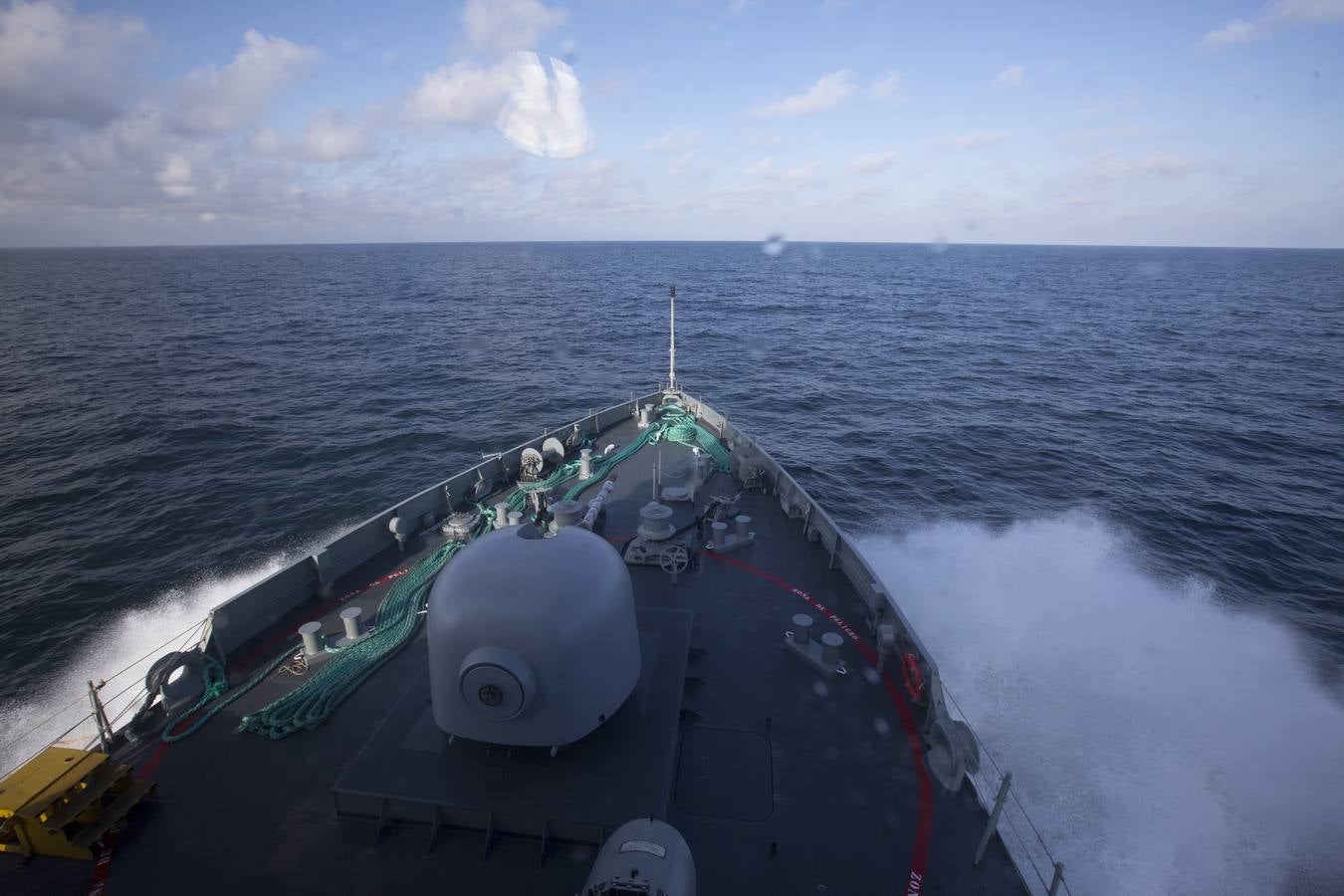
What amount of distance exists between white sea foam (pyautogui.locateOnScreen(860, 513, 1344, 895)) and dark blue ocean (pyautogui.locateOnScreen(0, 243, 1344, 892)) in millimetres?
81

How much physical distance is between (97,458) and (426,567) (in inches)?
1315

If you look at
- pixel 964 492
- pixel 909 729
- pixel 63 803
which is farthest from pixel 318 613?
pixel 964 492

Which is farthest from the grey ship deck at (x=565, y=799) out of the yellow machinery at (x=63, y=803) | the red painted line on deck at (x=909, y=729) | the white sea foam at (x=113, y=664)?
the white sea foam at (x=113, y=664)

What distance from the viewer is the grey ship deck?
797cm

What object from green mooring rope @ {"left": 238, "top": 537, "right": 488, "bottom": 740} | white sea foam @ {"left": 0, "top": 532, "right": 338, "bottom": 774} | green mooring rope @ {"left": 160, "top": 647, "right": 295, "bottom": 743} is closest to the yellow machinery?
green mooring rope @ {"left": 160, "top": 647, "right": 295, "bottom": 743}

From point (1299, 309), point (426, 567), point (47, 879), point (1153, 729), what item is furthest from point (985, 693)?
point (1299, 309)

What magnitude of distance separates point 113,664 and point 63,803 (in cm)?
1574

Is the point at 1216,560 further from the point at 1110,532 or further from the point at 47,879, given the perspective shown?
the point at 47,879

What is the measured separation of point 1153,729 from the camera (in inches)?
631

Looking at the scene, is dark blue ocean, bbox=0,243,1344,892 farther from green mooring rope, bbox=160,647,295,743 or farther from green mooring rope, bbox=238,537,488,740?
green mooring rope, bbox=238,537,488,740

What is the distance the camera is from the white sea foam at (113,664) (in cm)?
1688

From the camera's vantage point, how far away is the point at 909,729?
10570 millimetres

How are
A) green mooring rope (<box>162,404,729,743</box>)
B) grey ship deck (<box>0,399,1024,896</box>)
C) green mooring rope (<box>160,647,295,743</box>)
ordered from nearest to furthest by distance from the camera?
grey ship deck (<box>0,399,1024,896</box>)
green mooring rope (<box>160,647,295,743</box>)
green mooring rope (<box>162,404,729,743</box>)

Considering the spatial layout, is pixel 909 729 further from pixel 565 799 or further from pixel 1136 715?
pixel 1136 715
